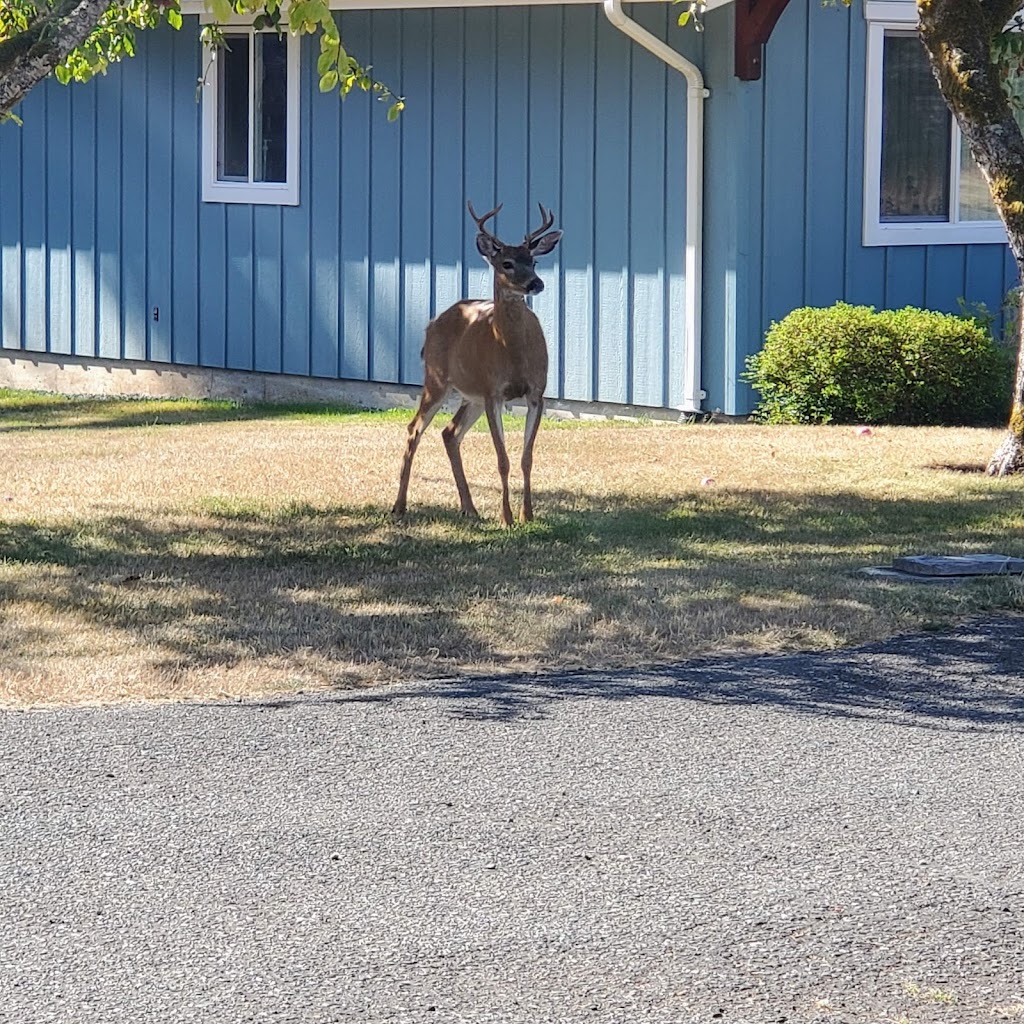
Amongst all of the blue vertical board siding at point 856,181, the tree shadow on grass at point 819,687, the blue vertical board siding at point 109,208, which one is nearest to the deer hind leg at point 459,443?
the tree shadow on grass at point 819,687

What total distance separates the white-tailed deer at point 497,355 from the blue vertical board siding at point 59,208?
28.6 feet

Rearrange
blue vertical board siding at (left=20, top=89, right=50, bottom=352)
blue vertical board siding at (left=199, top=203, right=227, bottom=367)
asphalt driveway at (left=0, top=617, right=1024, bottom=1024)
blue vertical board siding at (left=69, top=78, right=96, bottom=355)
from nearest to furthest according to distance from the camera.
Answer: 1. asphalt driveway at (left=0, top=617, right=1024, bottom=1024)
2. blue vertical board siding at (left=199, top=203, right=227, bottom=367)
3. blue vertical board siding at (left=69, top=78, right=96, bottom=355)
4. blue vertical board siding at (left=20, top=89, right=50, bottom=352)

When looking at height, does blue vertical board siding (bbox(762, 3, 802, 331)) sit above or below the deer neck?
above

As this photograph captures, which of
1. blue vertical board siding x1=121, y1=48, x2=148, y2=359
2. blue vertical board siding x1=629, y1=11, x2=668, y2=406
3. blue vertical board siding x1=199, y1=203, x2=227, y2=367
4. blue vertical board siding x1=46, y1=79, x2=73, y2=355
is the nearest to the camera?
blue vertical board siding x1=629, y1=11, x2=668, y2=406

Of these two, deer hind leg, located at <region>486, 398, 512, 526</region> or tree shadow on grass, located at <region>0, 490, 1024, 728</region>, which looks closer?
tree shadow on grass, located at <region>0, 490, 1024, 728</region>

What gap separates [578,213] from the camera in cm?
1523

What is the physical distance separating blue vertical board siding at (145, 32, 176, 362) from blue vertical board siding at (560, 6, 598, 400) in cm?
413

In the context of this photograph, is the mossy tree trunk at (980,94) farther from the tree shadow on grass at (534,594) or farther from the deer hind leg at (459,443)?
the deer hind leg at (459,443)

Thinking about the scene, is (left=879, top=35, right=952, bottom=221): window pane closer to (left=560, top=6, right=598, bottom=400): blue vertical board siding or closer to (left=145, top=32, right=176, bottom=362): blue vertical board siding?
(left=560, top=6, right=598, bottom=400): blue vertical board siding

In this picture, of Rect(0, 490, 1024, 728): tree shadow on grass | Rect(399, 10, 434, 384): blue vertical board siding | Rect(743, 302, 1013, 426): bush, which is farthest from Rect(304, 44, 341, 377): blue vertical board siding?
Rect(0, 490, 1024, 728): tree shadow on grass

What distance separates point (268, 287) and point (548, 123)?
10.5 ft

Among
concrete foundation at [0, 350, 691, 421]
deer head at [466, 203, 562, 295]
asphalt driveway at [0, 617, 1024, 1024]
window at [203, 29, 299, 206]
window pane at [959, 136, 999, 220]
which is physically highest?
window at [203, 29, 299, 206]

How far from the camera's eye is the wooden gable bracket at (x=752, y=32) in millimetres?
13953

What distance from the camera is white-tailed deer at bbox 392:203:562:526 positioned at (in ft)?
32.8
